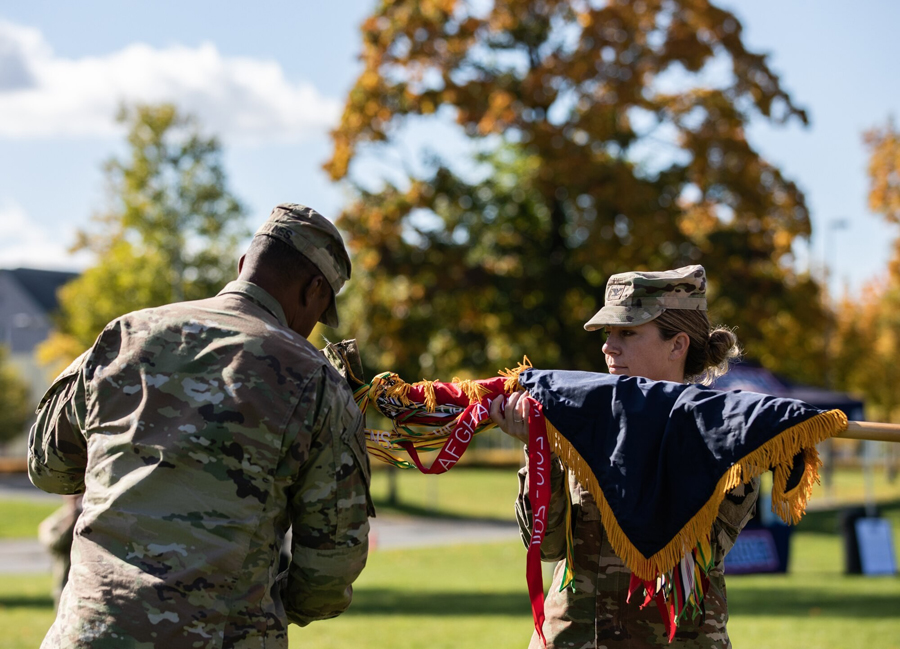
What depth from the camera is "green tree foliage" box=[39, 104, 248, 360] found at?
114ft

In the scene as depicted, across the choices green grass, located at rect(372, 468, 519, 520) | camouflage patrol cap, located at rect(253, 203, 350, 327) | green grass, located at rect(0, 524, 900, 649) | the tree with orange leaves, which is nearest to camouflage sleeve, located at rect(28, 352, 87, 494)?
camouflage patrol cap, located at rect(253, 203, 350, 327)

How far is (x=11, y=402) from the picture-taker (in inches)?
2003

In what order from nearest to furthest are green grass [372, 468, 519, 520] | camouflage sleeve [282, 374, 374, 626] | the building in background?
camouflage sleeve [282, 374, 374, 626]
green grass [372, 468, 519, 520]
the building in background

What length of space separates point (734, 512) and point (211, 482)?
177 centimetres

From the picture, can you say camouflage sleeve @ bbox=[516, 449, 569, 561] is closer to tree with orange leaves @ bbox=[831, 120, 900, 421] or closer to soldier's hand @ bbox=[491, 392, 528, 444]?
soldier's hand @ bbox=[491, 392, 528, 444]

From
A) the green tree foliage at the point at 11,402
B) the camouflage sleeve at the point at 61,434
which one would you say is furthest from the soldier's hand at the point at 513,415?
the green tree foliage at the point at 11,402

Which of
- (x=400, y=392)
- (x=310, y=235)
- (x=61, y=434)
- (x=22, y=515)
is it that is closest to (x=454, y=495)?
(x=22, y=515)

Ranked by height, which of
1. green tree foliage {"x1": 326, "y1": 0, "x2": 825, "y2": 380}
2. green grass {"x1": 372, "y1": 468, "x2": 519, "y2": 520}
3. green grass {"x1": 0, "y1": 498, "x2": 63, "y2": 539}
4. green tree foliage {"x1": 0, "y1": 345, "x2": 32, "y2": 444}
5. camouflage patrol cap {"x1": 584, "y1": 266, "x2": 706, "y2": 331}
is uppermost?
green tree foliage {"x1": 326, "y1": 0, "x2": 825, "y2": 380}

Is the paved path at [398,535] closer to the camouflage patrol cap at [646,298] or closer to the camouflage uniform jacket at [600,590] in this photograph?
the camouflage uniform jacket at [600,590]

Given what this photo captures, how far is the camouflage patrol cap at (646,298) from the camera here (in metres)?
3.53

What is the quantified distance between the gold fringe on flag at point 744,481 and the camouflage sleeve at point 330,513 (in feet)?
2.74

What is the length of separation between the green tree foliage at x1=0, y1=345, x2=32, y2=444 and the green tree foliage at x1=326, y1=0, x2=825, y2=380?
37.6m

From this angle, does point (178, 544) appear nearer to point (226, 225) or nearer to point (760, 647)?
point (760, 647)

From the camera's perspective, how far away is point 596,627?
333 cm
